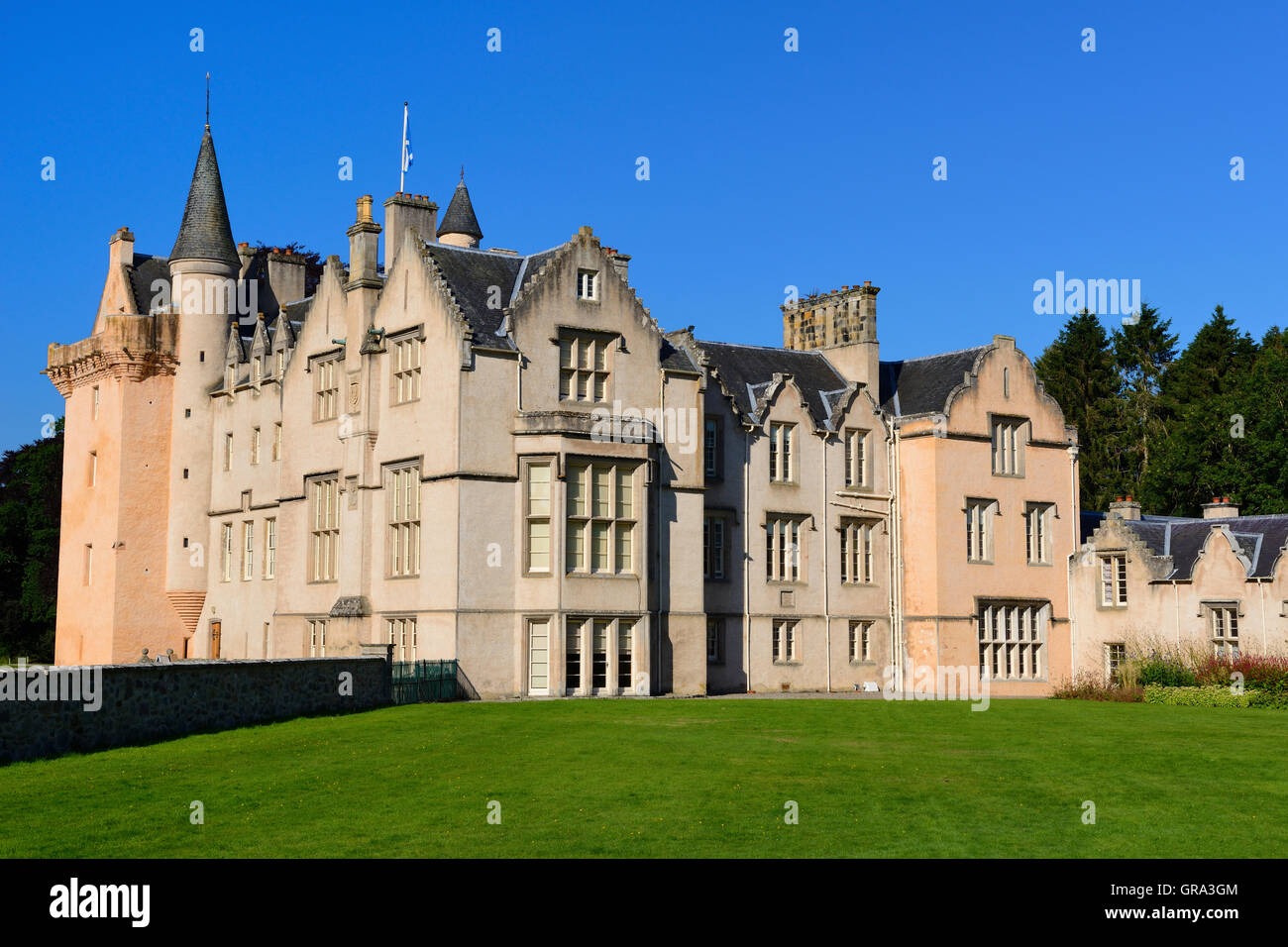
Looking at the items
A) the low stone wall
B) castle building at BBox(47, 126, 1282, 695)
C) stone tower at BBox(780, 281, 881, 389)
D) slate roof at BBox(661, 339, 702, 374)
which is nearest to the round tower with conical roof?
castle building at BBox(47, 126, 1282, 695)

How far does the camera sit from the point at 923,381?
4928 centimetres

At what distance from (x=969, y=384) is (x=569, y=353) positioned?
14577 mm

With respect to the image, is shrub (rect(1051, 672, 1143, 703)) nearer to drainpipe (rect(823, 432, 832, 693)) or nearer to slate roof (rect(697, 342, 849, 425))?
drainpipe (rect(823, 432, 832, 693))

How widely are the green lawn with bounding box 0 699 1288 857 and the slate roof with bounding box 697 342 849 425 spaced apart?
695 inches

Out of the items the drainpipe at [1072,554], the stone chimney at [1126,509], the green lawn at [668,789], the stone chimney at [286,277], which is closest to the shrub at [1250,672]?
the drainpipe at [1072,554]

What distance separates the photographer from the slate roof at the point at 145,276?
180 ft

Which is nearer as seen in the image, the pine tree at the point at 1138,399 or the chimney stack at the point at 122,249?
the chimney stack at the point at 122,249

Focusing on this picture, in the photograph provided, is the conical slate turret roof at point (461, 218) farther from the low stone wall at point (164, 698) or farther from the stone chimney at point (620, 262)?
the low stone wall at point (164, 698)

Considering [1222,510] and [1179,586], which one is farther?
[1222,510]

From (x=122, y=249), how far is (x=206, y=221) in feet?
15.2

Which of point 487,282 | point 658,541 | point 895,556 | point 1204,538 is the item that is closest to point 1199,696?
point 1204,538

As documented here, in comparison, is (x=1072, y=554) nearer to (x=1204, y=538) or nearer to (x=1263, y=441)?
(x=1204, y=538)

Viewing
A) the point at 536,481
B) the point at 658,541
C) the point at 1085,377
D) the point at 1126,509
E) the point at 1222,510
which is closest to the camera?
the point at 536,481

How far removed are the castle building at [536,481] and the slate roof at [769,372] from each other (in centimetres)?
15
